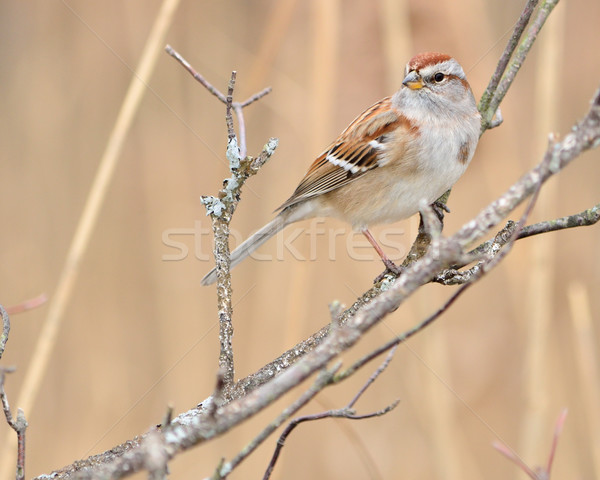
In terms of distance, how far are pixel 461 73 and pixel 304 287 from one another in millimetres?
1087

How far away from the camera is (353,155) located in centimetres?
277

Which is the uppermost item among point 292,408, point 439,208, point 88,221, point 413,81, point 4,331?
point 413,81

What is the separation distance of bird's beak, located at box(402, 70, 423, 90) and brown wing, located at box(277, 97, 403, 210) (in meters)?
0.15

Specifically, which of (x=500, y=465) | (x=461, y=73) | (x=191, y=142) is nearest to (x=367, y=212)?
(x=461, y=73)

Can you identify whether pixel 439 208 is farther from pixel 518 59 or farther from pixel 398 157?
pixel 518 59

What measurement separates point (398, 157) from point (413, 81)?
0.30 m

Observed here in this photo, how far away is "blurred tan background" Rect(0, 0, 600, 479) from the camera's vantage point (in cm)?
276

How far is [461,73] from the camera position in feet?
8.66

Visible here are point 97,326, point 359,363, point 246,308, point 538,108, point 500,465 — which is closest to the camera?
point 359,363

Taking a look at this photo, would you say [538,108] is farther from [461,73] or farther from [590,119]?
[590,119]

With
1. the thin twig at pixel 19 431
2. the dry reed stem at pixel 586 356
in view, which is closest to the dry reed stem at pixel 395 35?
the dry reed stem at pixel 586 356

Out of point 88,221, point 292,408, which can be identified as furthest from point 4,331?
point 88,221

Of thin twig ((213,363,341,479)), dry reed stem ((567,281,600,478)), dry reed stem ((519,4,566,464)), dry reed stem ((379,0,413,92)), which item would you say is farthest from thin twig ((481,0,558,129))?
thin twig ((213,363,341,479))

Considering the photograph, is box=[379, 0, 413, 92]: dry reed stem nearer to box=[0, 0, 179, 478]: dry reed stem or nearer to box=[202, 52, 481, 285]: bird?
box=[202, 52, 481, 285]: bird
